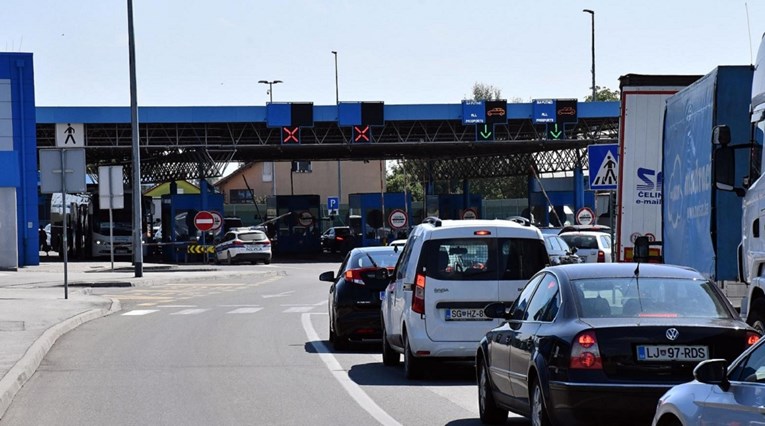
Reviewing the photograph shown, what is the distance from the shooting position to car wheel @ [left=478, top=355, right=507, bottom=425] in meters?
11.5

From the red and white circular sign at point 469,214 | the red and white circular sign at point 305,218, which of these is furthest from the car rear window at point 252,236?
the red and white circular sign at point 469,214

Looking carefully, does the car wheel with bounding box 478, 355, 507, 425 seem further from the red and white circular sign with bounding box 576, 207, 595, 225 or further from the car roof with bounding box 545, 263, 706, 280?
the red and white circular sign with bounding box 576, 207, 595, 225

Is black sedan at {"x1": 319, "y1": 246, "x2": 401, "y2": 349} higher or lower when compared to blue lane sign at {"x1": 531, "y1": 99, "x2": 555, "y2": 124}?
lower

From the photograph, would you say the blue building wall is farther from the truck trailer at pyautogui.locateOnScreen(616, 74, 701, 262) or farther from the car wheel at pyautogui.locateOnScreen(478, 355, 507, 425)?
the car wheel at pyautogui.locateOnScreen(478, 355, 507, 425)

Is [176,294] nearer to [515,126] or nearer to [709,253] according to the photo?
[709,253]

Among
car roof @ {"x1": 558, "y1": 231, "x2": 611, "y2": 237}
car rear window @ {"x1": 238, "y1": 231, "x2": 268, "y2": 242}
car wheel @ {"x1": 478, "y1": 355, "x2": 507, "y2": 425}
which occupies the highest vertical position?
car roof @ {"x1": 558, "y1": 231, "x2": 611, "y2": 237}

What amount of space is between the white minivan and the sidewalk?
13.8ft

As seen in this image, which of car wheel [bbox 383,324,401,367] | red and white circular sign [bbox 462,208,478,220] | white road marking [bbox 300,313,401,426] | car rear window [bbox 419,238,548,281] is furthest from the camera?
red and white circular sign [bbox 462,208,478,220]

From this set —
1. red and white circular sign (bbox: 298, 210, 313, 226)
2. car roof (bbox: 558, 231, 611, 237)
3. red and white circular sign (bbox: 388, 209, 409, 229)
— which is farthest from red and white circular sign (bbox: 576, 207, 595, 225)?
red and white circular sign (bbox: 298, 210, 313, 226)

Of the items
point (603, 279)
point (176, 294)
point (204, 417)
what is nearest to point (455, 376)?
point (204, 417)

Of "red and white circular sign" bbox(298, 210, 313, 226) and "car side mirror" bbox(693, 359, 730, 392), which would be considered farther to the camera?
"red and white circular sign" bbox(298, 210, 313, 226)

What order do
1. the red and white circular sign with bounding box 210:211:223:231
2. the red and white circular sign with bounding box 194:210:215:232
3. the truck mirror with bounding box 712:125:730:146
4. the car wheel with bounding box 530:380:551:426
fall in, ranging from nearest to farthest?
the car wheel with bounding box 530:380:551:426 < the truck mirror with bounding box 712:125:730:146 < the red and white circular sign with bounding box 194:210:215:232 < the red and white circular sign with bounding box 210:211:223:231

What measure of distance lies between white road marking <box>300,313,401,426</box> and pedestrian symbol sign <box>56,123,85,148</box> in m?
40.4

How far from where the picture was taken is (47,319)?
23.3 meters
